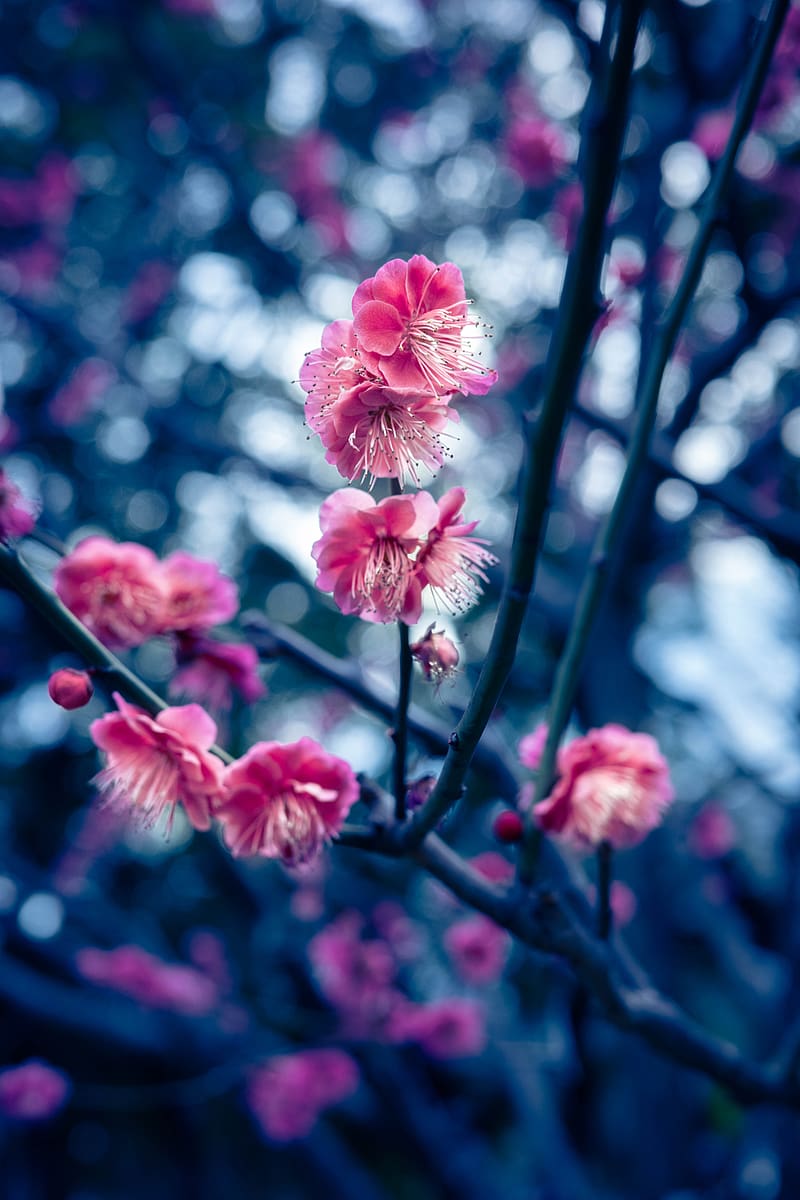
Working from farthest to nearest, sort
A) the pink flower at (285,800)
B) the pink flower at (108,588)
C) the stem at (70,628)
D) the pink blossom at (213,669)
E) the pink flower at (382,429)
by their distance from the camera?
the pink blossom at (213,669)
the pink flower at (108,588)
the pink flower at (285,800)
the stem at (70,628)
the pink flower at (382,429)

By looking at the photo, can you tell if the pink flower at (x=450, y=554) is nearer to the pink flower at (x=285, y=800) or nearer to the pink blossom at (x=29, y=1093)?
the pink flower at (x=285, y=800)

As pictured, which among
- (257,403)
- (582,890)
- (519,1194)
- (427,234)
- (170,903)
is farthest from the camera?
(170,903)

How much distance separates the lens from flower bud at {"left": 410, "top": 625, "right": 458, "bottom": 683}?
104 centimetres

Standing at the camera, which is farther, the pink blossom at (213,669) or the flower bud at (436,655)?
the pink blossom at (213,669)

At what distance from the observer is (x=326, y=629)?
500 cm

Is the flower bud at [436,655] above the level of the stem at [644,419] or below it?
below

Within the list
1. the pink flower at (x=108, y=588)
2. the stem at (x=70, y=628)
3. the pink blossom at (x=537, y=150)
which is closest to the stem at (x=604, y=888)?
the stem at (x=70, y=628)

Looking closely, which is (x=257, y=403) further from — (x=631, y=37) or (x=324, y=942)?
(x=631, y=37)

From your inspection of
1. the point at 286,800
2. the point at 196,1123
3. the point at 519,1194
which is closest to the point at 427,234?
the point at 286,800

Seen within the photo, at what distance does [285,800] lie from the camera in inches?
44.6

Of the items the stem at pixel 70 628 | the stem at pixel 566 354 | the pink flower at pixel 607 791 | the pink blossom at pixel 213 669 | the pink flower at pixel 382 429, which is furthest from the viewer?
the pink blossom at pixel 213 669

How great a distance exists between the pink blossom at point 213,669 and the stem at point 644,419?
590 millimetres

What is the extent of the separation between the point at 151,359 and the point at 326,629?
7.01 ft

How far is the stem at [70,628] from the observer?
1.00m
